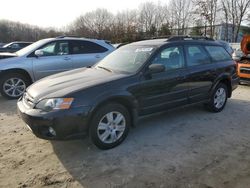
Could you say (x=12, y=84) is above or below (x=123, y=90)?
below

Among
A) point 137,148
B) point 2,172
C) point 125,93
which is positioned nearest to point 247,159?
point 137,148

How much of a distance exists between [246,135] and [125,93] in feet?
7.72

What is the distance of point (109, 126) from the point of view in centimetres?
374

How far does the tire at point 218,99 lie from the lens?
5.45 metres

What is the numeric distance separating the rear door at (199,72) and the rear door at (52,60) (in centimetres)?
394

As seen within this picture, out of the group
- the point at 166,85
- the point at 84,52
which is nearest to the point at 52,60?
the point at 84,52

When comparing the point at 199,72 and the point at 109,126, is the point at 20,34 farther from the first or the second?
the point at 109,126

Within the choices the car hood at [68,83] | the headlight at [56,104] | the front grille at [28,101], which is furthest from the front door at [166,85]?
the front grille at [28,101]

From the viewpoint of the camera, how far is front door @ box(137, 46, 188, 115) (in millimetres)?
4098

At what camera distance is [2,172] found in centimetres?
325

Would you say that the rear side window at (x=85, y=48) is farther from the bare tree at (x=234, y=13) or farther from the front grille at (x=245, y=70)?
the bare tree at (x=234, y=13)

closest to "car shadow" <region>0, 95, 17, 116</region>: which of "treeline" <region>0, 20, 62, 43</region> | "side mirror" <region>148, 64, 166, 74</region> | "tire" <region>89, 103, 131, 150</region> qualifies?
"tire" <region>89, 103, 131, 150</region>

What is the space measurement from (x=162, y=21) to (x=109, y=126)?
46.0 metres

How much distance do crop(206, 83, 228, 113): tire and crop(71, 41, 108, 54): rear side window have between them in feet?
13.4
